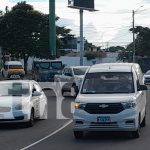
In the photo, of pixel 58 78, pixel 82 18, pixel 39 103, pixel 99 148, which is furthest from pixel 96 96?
pixel 82 18

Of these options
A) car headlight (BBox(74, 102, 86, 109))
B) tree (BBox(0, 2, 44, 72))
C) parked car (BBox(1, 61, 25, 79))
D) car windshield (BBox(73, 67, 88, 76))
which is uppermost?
tree (BBox(0, 2, 44, 72))

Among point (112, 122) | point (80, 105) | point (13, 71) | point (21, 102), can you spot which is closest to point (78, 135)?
point (80, 105)

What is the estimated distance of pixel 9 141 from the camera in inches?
549

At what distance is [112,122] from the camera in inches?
531

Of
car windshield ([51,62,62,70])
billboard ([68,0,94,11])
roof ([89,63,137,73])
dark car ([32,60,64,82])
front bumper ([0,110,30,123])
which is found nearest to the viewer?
roof ([89,63,137,73])

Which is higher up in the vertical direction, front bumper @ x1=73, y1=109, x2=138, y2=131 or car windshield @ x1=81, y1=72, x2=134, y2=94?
car windshield @ x1=81, y1=72, x2=134, y2=94

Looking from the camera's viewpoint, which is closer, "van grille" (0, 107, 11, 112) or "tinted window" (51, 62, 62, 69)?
"van grille" (0, 107, 11, 112)

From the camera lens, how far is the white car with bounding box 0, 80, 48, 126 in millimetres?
16469

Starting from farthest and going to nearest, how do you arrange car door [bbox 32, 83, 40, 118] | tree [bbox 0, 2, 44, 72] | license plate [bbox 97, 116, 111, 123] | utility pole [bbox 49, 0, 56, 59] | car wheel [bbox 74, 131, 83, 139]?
tree [bbox 0, 2, 44, 72] → utility pole [bbox 49, 0, 56, 59] → car door [bbox 32, 83, 40, 118] → car wheel [bbox 74, 131, 83, 139] → license plate [bbox 97, 116, 111, 123]

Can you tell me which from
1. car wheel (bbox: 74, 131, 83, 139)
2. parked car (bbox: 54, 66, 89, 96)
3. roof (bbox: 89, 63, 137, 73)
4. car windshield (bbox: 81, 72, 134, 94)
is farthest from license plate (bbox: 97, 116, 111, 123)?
parked car (bbox: 54, 66, 89, 96)

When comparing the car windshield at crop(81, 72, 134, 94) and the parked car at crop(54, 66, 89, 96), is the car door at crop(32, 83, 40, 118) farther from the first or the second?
the parked car at crop(54, 66, 89, 96)

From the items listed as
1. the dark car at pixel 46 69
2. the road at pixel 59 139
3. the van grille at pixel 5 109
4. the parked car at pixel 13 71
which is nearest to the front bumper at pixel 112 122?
the road at pixel 59 139

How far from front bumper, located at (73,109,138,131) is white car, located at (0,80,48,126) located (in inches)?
132

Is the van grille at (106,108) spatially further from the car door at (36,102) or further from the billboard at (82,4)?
the billboard at (82,4)
